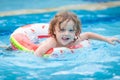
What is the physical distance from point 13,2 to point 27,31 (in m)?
4.28

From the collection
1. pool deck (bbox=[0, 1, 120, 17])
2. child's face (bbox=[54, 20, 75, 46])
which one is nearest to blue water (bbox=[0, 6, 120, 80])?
child's face (bbox=[54, 20, 75, 46])

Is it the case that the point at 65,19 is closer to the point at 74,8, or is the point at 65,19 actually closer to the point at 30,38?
the point at 30,38

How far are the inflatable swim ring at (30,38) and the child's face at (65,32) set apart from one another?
0.13 meters

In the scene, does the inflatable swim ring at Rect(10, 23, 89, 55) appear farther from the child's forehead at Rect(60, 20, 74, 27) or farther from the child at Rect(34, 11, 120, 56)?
the child's forehead at Rect(60, 20, 74, 27)

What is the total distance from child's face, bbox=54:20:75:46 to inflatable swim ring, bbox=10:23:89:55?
0.42ft

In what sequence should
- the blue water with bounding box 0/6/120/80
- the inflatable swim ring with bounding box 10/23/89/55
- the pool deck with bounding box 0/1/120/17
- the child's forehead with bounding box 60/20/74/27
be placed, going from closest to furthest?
1. the blue water with bounding box 0/6/120/80
2. the child's forehead with bounding box 60/20/74/27
3. the inflatable swim ring with bounding box 10/23/89/55
4. the pool deck with bounding box 0/1/120/17

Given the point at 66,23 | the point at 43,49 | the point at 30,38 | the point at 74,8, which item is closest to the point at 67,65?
the point at 43,49

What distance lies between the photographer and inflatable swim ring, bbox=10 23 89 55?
4744 mm

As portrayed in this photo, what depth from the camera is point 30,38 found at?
537cm

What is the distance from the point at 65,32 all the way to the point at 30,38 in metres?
0.93

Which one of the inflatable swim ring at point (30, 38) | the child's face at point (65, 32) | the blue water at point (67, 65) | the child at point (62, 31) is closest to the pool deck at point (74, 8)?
the blue water at point (67, 65)

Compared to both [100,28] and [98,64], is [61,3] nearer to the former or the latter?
[100,28]

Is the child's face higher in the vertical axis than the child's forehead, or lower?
lower

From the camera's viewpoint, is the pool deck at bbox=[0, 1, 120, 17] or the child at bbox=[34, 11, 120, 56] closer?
the child at bbox=[34, 11, 120, 56]
